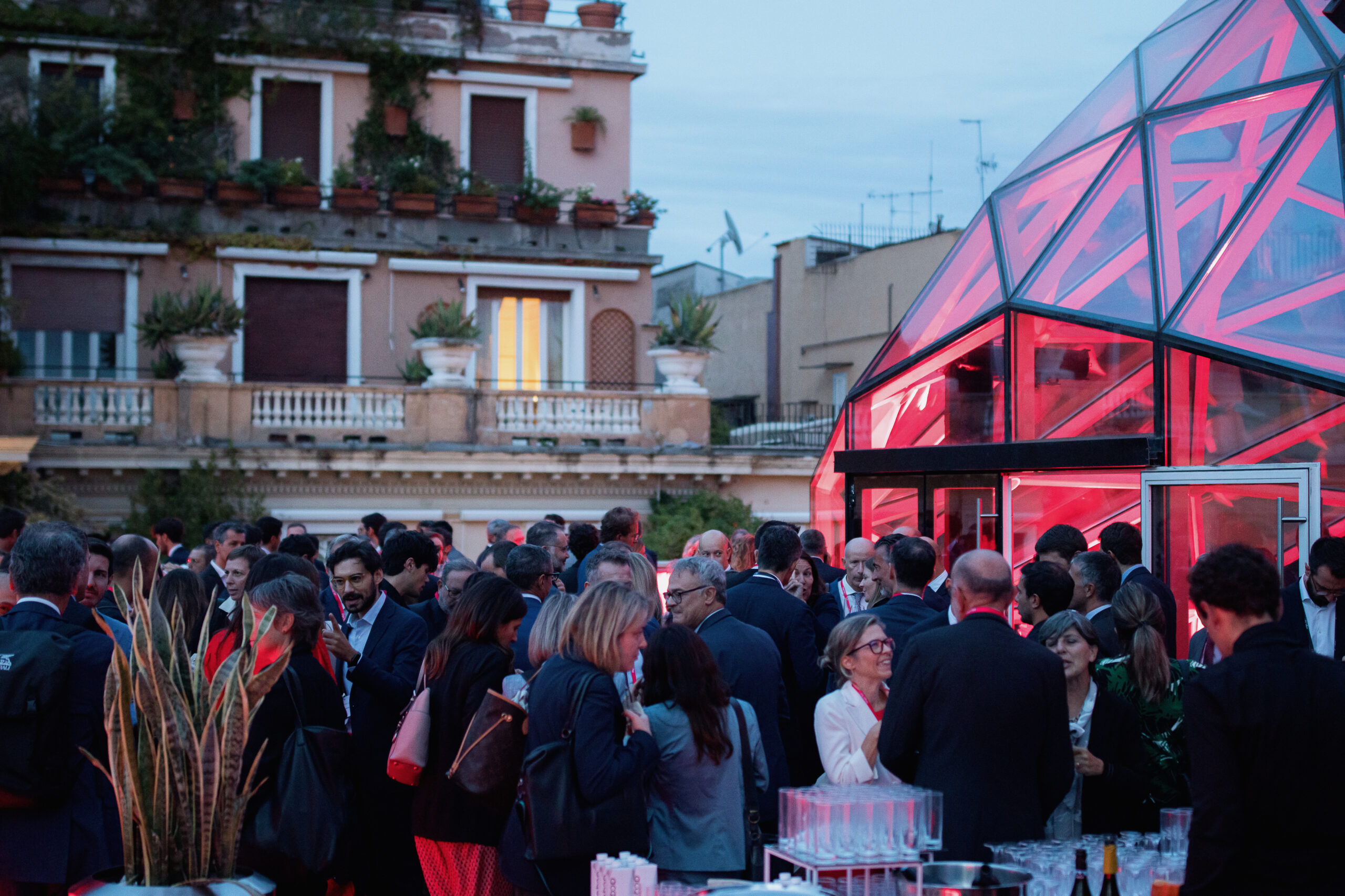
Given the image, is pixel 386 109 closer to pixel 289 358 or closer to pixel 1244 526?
pixel 289 358

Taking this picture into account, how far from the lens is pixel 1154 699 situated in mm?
5215

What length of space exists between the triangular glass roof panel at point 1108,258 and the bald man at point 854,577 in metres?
2.68

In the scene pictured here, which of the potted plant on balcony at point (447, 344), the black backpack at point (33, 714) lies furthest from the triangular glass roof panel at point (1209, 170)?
the potted plant on balcony at point (447, 344)

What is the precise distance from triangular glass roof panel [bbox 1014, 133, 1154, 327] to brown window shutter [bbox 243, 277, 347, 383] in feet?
47.5

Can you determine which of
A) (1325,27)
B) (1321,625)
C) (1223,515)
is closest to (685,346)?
(1325,27)

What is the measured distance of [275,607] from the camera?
15.8ft

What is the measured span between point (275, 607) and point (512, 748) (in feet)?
3.31

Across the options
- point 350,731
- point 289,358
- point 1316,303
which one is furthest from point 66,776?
point 289,358

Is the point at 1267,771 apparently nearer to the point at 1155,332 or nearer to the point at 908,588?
the point at 908,588

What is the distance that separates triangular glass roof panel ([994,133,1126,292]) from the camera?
10.3 meters

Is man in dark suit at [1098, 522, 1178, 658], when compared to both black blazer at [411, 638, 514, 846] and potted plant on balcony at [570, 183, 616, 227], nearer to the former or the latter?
black blazer at [411, 638, 514, 846]

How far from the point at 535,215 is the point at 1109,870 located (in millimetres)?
19694

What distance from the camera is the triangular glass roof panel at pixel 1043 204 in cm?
1034

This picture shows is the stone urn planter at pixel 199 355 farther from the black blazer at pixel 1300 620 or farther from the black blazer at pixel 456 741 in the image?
the black blazer at pixel 1300 620
